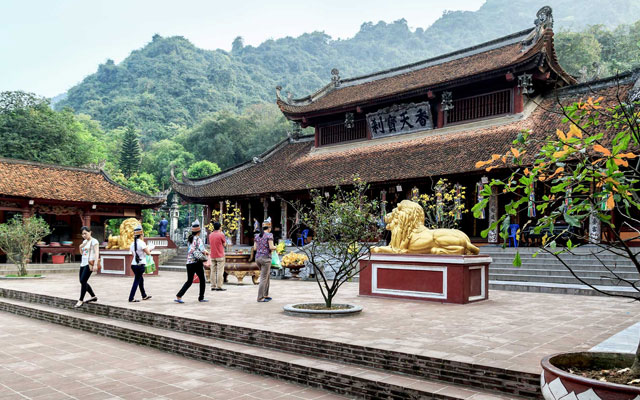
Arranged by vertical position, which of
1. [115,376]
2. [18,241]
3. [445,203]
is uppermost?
[445,203]

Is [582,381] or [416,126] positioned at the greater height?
[416,126]

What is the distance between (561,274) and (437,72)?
10606mm

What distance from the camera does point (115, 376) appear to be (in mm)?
4938

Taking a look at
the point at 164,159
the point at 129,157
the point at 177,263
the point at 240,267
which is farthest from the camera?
the point at 164,159

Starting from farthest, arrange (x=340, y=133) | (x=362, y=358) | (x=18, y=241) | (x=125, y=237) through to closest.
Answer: (x=340, y=133) → (x=125, y=237) → (x=18, y=241) → (x=362, y=358)

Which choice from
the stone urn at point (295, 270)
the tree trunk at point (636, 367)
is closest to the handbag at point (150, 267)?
the stone urn at point (295, 270)

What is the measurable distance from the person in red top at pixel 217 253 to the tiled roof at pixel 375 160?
13.4 feet

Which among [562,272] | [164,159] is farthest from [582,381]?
[164,159]

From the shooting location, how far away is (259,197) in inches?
840

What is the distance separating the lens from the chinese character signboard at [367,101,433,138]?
1873 centimetres

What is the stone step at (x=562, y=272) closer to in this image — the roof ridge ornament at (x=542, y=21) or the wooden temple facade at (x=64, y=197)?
the roof ridge ornament at (x=542, y=21)

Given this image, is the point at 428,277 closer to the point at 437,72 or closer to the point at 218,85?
the point at 437,72

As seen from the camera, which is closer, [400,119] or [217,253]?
[217,253]

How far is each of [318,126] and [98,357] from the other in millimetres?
17636
